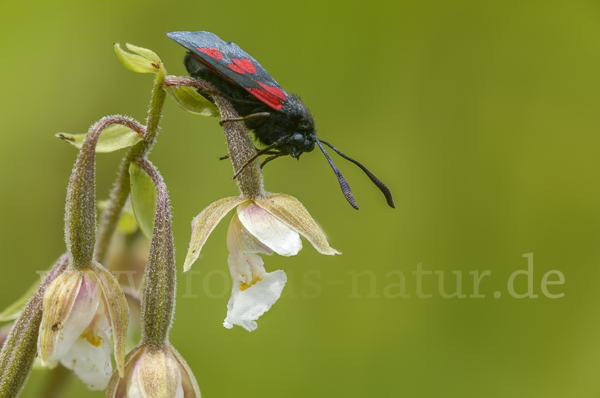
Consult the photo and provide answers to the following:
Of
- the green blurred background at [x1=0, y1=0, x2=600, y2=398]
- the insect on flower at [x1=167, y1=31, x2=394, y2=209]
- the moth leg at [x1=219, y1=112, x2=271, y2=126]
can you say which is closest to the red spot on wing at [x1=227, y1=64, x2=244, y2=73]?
the insect on flower at [x1=167, y1=31, x2=394, y2=209]

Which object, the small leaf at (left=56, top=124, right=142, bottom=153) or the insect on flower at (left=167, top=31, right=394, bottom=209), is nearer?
the insect on flower at (left=167, top=31, right=394, bottom=209)

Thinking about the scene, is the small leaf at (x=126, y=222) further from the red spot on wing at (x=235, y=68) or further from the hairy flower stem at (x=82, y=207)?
the red spot on wing at (x=235, y=68)

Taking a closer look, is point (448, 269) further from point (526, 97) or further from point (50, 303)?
point (50, 303)

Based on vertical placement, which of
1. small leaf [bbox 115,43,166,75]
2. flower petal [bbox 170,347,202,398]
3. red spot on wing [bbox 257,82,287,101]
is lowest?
flower petal [bbox 170,347,202,398]

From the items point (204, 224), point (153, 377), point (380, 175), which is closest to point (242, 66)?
point (204, 224)

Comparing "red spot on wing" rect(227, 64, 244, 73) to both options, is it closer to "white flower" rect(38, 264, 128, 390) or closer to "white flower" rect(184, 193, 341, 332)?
"white flower" rect(184, 193, 341, 332)

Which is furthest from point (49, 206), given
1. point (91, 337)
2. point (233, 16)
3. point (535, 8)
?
point (535, 8)

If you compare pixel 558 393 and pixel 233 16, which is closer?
pixel 558 393
